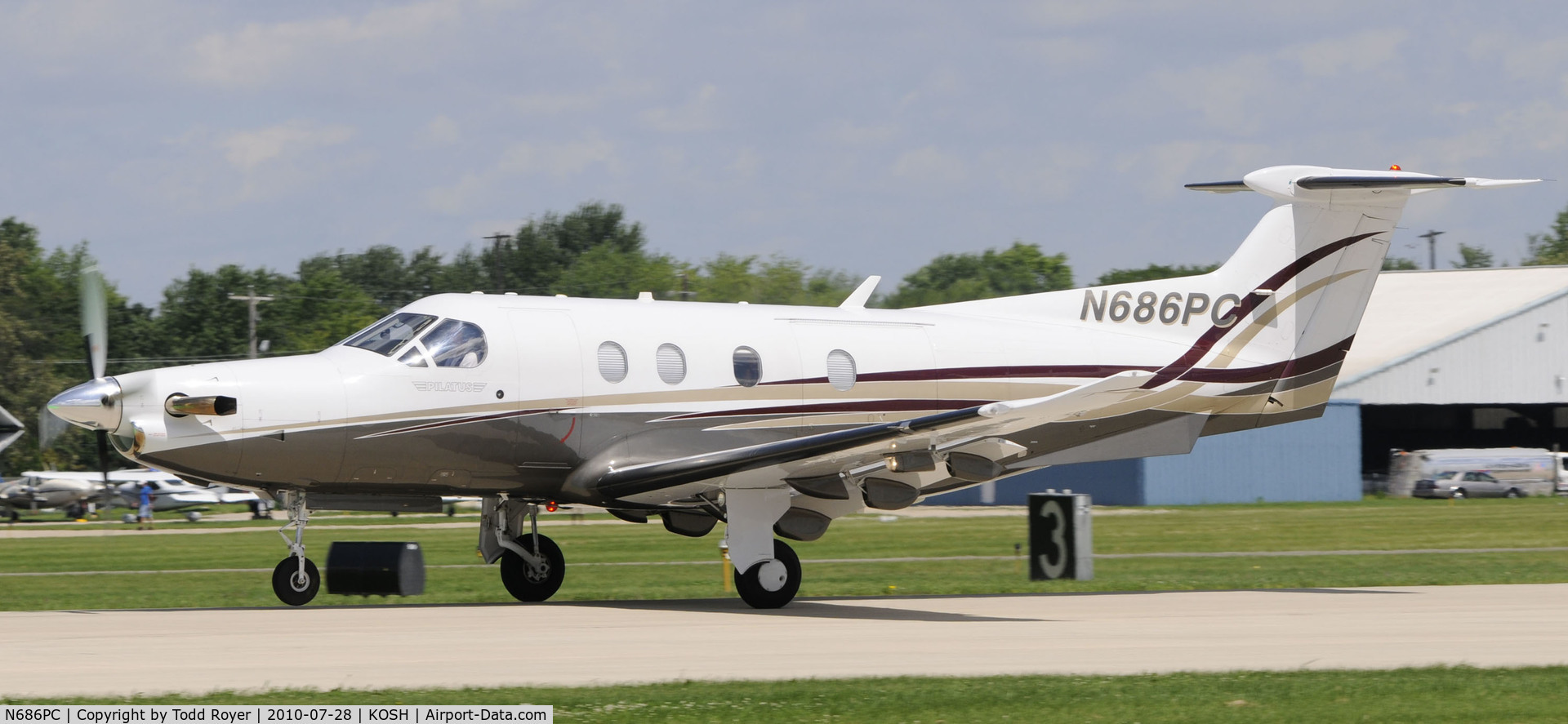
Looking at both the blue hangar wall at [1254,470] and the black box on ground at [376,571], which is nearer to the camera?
the black box on ground at [376,571]

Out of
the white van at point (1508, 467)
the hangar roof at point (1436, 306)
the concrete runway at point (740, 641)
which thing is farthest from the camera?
the hangar roof at point (1436, 306)

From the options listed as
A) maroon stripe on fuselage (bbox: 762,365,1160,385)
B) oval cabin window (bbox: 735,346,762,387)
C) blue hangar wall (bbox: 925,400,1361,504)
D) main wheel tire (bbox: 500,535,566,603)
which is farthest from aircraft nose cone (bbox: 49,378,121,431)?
blue hangar wall (bbox: 925,400,1361,504)

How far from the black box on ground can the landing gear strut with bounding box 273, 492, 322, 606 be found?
2.40ft

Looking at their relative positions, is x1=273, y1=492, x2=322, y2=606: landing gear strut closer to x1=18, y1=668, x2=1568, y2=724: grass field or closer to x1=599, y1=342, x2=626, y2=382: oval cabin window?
x1=599, y1=342, x2=626, y2=382: oval cabin window

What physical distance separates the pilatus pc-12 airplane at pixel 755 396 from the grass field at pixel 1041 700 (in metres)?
4.38

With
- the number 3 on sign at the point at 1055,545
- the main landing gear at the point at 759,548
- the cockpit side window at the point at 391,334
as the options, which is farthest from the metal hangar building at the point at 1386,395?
the cockpit side window at the point at 391,334

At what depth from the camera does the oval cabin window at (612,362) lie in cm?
1816

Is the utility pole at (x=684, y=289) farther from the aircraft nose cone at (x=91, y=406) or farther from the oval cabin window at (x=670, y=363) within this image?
the aircraft nose cone at (x=91, y=406)

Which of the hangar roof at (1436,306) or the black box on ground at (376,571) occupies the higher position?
the hangar roof at (1436,306)

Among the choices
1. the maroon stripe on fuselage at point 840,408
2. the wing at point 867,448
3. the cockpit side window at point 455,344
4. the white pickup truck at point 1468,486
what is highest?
the cockpit side window at point 455,344

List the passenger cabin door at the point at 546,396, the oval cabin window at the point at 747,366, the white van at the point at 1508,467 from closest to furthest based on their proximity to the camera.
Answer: the passenger cabin door at the point at 546,396 < the oval cabin window at the point at 747,366 < the white van at the point at 1508,467

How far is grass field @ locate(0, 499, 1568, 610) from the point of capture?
899 inches

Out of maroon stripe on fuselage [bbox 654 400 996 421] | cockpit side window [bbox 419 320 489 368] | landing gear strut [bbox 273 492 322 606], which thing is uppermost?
cockpit side window [bbox 419 320 489 368]

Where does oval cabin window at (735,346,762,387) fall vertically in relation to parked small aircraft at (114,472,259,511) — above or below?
above
